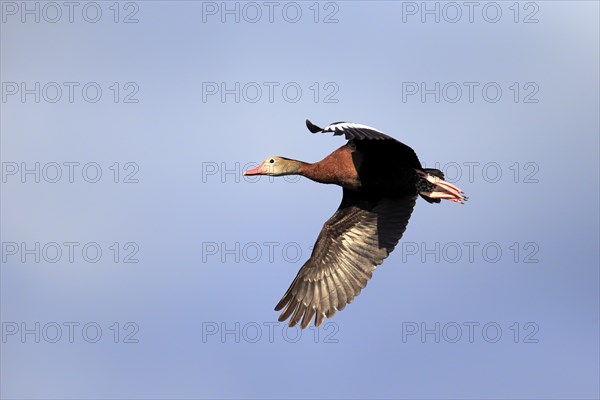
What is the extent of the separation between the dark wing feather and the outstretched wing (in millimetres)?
2098

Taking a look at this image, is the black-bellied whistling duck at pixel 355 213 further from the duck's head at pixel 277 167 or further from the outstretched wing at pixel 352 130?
the outstretched wing at pixel 352 130

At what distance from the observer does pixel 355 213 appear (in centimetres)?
1628

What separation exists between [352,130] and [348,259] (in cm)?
301

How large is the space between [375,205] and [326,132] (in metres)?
2.78

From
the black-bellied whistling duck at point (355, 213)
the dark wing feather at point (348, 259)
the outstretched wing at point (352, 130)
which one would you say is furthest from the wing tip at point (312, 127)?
the dark wing feather at point (348, 259)

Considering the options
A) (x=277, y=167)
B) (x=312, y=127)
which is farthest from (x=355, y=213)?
(x=312, y=127)

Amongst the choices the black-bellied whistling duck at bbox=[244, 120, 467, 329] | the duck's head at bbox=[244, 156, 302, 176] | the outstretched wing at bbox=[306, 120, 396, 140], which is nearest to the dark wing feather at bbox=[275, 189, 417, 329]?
the black-bellied whistling duck at bbox=[244, 120, 467, 329]

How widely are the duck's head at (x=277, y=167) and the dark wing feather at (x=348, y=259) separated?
2.92ft

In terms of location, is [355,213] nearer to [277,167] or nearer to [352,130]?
[277,167]

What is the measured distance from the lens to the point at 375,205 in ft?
52.6

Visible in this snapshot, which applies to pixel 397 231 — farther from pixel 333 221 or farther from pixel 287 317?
pixel 287 317

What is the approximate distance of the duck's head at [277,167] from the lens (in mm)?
16156

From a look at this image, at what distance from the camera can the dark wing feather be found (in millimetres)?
15852

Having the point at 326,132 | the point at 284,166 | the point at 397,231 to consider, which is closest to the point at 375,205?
the point at 397,231
